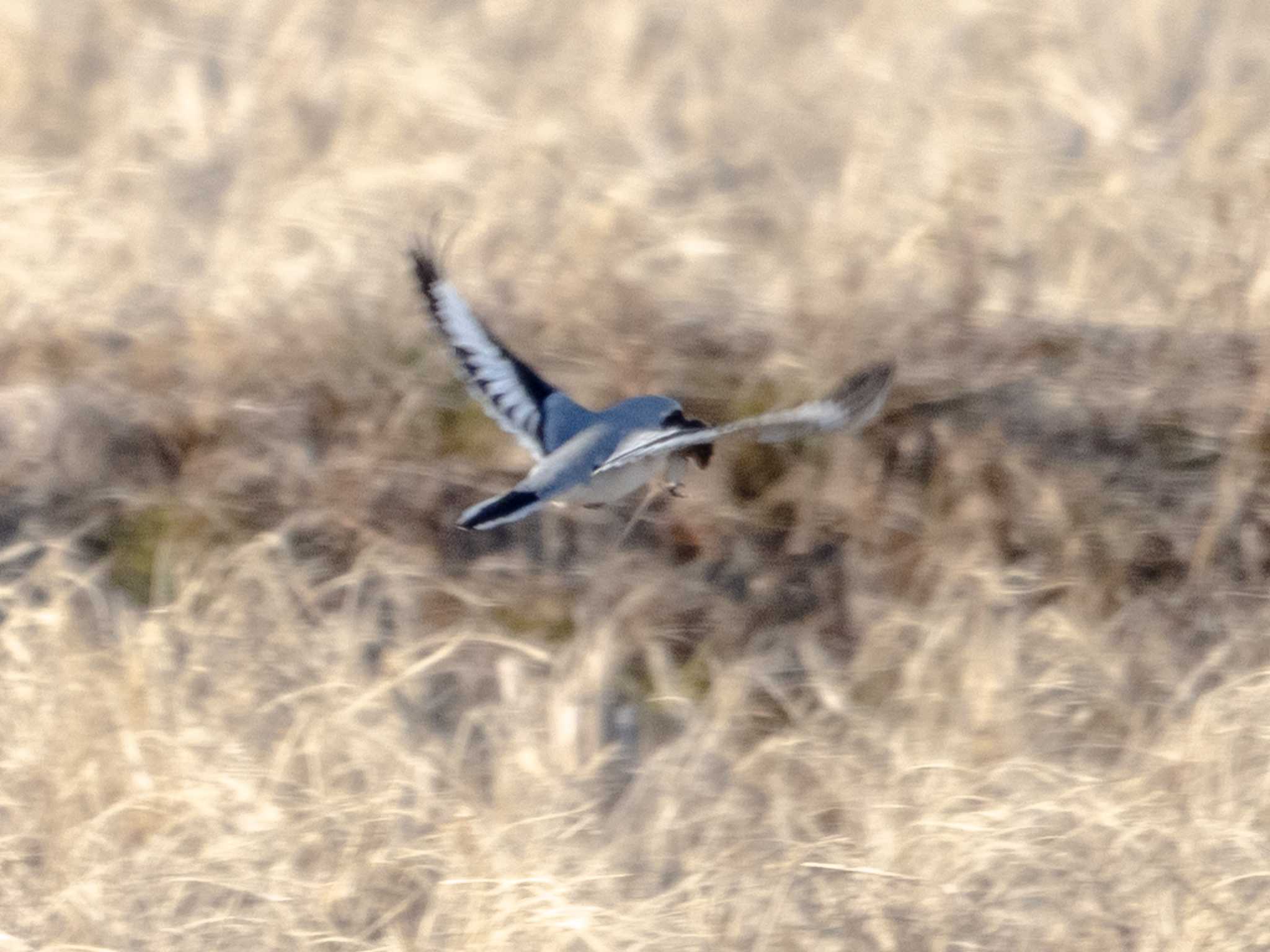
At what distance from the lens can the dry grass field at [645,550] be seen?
3.31 metres

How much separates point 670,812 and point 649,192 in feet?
7.42

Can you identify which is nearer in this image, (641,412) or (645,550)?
(641,412)

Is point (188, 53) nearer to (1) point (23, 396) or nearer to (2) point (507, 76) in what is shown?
(2) point (507, 76)

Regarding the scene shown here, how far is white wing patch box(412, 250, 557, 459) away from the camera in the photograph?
346 centimetres

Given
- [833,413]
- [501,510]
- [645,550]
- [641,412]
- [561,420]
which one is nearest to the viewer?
[833,413]

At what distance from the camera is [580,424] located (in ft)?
11.2

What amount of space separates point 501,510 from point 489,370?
621 mm

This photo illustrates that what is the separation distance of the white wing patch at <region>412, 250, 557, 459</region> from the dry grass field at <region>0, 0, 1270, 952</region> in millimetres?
575

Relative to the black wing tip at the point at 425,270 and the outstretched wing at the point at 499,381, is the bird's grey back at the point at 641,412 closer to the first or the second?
the outstretched wing at the point at 499,381

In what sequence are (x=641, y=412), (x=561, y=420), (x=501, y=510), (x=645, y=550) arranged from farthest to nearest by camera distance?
(x=645, y=550) → (x=561, y=420) → (x=641, y=412) → (x=501, y=510)

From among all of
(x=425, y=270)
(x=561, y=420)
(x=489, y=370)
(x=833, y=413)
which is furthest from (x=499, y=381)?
(x=833, y=413)

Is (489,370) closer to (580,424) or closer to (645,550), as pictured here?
(580,424)

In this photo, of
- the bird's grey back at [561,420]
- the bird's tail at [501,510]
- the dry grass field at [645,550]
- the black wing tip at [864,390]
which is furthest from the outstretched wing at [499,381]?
the black wing tip at [864,390]

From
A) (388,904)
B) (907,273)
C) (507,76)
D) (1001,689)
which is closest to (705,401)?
(907,273)
